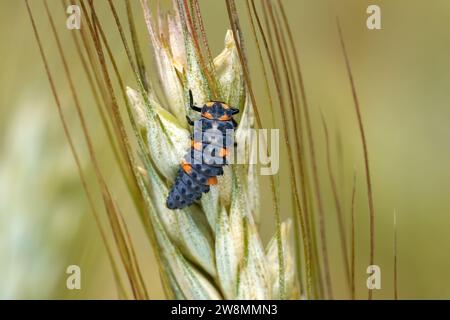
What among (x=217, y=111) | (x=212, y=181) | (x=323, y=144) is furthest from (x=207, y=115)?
(x=323, y=144)

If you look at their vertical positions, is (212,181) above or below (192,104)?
below

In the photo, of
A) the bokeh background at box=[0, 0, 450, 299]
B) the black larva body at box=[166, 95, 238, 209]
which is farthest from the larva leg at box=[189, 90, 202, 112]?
the bokeh background at box=[0, 0, 450, 299]

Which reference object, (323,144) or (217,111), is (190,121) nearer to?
(217,111)

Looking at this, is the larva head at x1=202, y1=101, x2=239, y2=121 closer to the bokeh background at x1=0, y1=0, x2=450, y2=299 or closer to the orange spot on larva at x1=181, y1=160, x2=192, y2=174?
the orange spot on larva at x1=181, y1=160, x2=192, y2=174

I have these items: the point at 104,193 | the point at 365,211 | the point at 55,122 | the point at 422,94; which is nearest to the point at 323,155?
the point at 365,211

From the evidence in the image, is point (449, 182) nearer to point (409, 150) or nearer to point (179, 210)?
point (409, 150)

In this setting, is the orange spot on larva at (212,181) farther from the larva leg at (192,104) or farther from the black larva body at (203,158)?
the larva leg at (192,104)

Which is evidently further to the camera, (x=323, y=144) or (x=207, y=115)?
(x=323, y=144)

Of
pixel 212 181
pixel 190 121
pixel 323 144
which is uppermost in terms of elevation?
pixel 190 121
